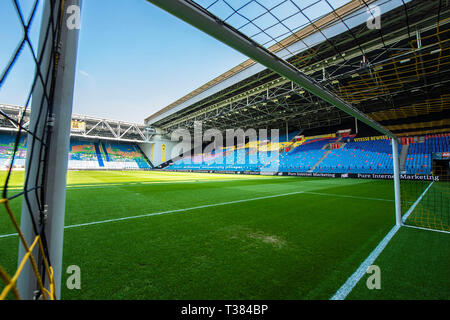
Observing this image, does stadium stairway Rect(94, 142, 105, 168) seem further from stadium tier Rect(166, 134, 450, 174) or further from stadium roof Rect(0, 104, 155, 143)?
stadium tier Rect(166, 134, 450, 174)

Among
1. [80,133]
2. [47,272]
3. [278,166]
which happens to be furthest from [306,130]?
[80,133]

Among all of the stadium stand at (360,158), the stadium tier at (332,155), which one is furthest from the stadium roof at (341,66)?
the stadium stand at (360,158)

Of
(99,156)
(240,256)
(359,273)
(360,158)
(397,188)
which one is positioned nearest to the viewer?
(359,273)

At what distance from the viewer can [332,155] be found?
21.1m

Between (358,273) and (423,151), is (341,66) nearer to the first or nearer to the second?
(358,273)

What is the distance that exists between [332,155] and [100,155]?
37522 mm

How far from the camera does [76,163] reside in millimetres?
30938

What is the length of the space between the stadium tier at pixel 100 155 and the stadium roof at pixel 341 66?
39.1 feet

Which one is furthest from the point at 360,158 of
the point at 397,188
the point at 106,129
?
the point at 106,129

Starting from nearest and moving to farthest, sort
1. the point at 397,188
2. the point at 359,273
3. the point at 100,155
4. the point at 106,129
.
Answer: the point at 359,273
the point at 397,188
the point at 100,155
the point at 106,129

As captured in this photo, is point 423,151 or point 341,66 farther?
point 423,151

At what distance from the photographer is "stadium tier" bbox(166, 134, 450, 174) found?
51.9ft

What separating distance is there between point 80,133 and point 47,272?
127ft

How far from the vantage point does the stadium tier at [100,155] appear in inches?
1182
